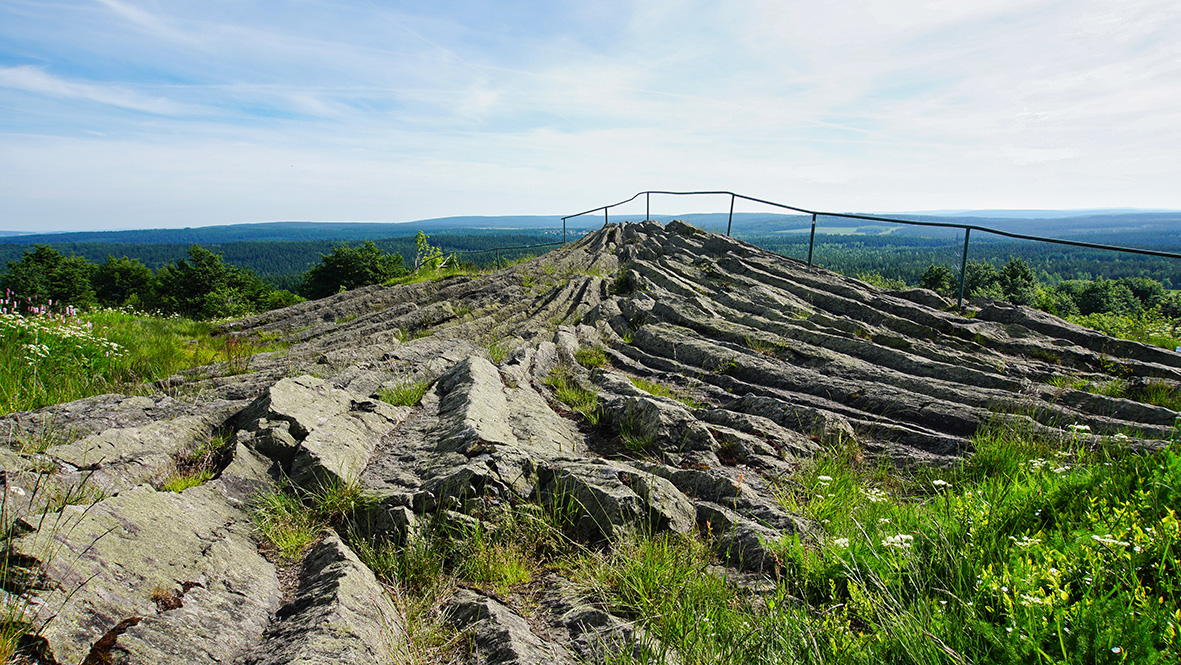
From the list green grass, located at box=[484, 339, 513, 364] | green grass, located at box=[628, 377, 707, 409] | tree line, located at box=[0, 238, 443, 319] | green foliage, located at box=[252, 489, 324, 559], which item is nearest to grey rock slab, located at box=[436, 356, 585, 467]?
green grass, located at box=[484, 339, 513, 364]

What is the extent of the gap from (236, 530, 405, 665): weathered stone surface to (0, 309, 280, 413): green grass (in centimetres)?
441

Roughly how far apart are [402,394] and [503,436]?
1.73m

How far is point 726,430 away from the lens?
5.93 meters

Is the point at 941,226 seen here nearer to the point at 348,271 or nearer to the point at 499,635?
the point at 499,635

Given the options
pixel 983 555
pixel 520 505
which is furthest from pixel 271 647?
pixel 983 555

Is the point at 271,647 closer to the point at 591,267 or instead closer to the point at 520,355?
the point at 520,355

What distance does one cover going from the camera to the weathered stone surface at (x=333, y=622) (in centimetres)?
262

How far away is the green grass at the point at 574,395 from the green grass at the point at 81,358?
463 centimetres

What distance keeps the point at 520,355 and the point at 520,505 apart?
414cm

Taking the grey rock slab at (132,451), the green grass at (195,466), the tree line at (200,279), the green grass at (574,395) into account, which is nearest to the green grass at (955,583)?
the green grass at (574,395)

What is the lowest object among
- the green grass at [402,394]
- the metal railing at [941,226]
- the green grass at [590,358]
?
the green grass at [590,358]

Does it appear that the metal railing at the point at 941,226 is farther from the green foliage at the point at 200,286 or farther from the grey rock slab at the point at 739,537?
the green foliage at the point at 200,286

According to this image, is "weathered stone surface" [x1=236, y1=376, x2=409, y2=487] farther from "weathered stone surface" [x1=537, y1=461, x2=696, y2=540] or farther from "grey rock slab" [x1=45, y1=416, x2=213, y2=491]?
"weathered stone surface" [x1=537, y1=461, x2=696, y2=540]

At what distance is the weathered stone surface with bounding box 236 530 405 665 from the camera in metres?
2.62
